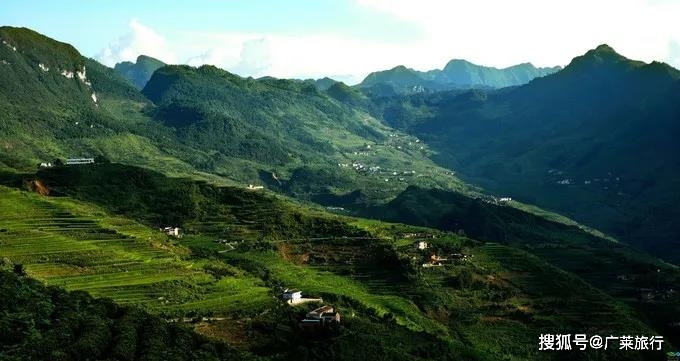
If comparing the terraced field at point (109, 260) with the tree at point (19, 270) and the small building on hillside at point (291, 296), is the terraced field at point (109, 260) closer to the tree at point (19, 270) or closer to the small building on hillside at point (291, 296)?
the tree at point (19, 270)

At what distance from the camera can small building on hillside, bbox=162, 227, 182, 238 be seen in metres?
102

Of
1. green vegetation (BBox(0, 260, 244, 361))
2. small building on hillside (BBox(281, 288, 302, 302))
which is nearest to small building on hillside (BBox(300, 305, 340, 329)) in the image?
small building on hillside (BBox(281, 288, 302, 302))

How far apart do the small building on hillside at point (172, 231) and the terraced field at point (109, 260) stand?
3192mm

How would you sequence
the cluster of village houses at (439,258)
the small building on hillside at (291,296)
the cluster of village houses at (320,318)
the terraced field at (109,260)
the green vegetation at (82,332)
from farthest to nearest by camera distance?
the cluster of village houses at (439,258), the small building on hillside at (291,296), the terraced field at (109,260), the cluster of village houses at (320,318), the green vegetation at (82,332)

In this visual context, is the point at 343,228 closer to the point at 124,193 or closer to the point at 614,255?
the point at 124,193

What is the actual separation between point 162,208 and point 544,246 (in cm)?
6954

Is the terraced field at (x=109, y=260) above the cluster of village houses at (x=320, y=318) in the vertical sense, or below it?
above

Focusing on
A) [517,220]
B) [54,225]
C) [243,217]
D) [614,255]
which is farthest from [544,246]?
[54,225]

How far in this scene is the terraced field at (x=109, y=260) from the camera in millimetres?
71312

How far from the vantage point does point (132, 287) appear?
237 ft

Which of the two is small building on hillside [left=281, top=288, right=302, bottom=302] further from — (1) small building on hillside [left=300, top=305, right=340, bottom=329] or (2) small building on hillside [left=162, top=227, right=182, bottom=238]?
(2) small building on hillside [left=162, top=227, right=182, bottom=238]

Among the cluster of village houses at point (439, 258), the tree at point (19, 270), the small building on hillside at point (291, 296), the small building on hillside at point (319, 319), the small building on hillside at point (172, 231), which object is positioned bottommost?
the small building on hillside at point (319, 319)

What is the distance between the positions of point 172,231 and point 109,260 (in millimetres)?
23720

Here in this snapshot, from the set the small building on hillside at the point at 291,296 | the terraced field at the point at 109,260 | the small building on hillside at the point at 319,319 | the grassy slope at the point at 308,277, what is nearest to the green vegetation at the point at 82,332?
the grassy slope at the point at 308,277
